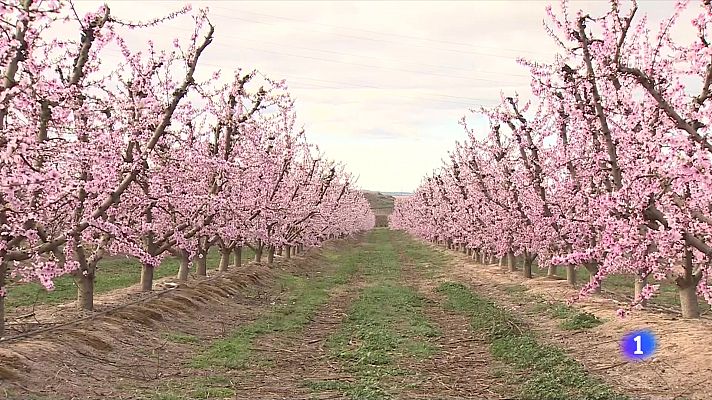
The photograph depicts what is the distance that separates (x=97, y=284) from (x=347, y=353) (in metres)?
13.9

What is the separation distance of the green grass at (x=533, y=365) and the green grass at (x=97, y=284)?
35.1 ft

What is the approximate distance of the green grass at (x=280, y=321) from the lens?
40.9 ft

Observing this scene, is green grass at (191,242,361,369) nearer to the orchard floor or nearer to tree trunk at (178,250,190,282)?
the orchard floor

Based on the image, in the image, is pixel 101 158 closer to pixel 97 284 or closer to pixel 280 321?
pixel 280 321

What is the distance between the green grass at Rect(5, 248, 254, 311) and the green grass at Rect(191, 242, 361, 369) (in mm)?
5019

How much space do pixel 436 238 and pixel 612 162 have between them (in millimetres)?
54897

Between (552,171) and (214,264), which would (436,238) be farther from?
(552,171)

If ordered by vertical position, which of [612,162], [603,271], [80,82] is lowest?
[603,271]

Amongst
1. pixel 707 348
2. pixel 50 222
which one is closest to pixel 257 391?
pixel 50 222

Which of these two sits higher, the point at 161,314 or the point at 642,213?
the point at 642,213

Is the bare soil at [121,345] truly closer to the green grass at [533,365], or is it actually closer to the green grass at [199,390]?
the green grass at [199,390]

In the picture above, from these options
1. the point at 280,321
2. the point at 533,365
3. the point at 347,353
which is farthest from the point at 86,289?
the point at 533,365

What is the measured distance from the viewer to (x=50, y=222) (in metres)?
12.9

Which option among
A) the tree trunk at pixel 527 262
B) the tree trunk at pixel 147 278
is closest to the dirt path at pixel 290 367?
the tree trunk at pixel 147 278
